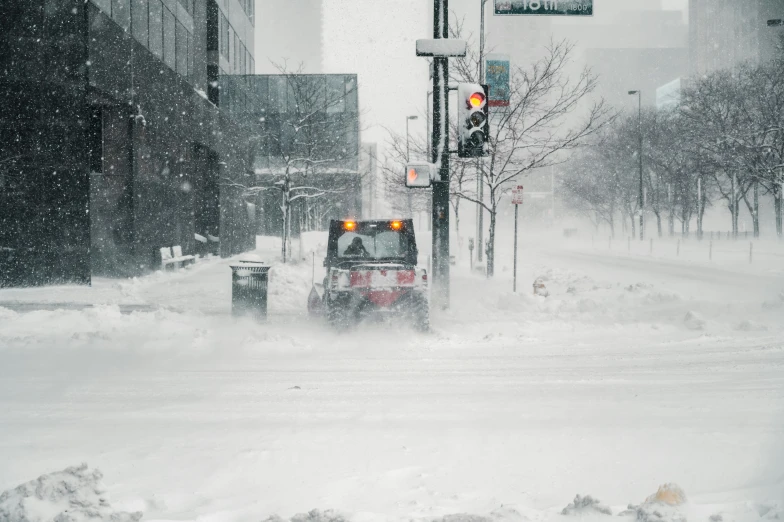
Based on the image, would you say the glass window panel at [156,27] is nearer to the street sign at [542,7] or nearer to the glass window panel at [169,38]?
the glass window panel at [169,38]

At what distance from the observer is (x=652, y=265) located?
28.3 m

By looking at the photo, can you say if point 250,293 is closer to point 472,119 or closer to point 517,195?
point 472,119

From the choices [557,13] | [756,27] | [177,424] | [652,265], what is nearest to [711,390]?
[177,424]

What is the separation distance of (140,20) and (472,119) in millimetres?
16369

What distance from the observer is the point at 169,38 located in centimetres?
2520

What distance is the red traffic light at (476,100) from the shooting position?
10547mm

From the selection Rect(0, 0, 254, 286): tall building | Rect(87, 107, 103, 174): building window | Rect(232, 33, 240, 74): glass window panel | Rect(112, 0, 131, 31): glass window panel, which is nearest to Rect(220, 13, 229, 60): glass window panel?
Rect(232, 33, 240, 74): glass window panel

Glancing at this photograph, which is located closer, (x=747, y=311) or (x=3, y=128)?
(x=747, y=311)

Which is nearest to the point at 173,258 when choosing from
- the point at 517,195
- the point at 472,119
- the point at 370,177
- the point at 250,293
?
the point at 250,293

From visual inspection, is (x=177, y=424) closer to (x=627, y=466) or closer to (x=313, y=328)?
(x=627, y=466)

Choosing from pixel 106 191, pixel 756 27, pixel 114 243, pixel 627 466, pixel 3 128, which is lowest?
pixel 627 466

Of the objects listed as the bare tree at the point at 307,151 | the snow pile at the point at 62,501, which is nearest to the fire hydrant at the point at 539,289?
the snow pile at the point at 62,501

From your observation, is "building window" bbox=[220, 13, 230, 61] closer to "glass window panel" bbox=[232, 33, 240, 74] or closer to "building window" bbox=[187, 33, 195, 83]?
"glass window panel" bbox=[232, 33, 240, 74]

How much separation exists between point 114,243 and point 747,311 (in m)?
16.9
